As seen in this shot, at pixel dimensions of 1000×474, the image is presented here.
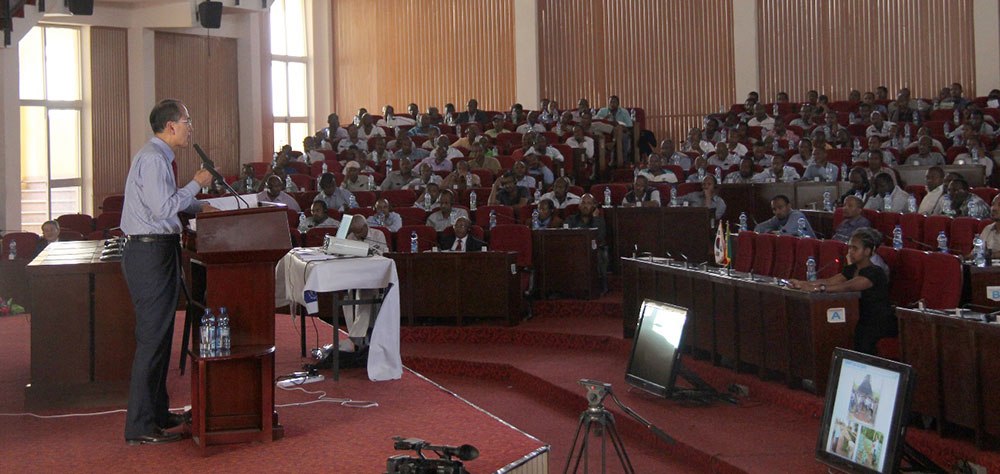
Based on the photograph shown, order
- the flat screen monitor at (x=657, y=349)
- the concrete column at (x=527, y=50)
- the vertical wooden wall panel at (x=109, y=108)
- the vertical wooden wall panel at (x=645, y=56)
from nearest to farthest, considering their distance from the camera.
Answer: the flat screen monitor at (x=657, y=349), the vertical wooden wall panel at (x=109, y=108), the vertical wooden wall panel at (x=645, y=56), the concrete column at (x=527, y=50)

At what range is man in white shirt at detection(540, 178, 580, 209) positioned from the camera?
984 centimetres

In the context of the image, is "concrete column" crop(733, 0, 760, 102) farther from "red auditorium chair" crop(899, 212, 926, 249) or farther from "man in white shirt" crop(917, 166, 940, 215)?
"red auditorium chair" crop(899, 212, 926, 249)

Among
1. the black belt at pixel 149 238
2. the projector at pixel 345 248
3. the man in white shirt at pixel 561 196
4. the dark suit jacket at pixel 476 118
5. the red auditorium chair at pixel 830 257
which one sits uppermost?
the dark suit jacket at pixel 476 118

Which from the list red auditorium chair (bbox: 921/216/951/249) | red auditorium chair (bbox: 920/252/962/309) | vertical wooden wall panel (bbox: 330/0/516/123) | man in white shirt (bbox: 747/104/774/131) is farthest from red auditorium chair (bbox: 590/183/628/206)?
vertical wooden wall panel (bbox: 330/0/516/123)

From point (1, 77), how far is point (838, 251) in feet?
33.7

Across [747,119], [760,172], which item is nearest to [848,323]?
[760,172]

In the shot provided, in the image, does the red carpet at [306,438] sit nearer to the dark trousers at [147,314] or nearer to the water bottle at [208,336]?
the dark trousers at [147,314]

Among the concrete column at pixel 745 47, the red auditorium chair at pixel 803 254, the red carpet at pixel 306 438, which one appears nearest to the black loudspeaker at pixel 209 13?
the concrete column at pixel 745 47

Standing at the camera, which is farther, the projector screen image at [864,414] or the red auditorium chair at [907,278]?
the red auditorium chair at [907,278]

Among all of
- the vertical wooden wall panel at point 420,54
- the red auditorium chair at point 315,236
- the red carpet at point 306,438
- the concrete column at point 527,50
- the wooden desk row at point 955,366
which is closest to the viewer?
the red carpet at point 306,438

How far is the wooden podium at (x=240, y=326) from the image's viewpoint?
3.91 meters

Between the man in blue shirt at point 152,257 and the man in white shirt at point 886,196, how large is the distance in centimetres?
660

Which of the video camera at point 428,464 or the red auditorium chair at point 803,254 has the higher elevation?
the red auditorium chair at point 803,254

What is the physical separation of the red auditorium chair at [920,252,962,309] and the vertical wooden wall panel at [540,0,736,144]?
10.1 meters
